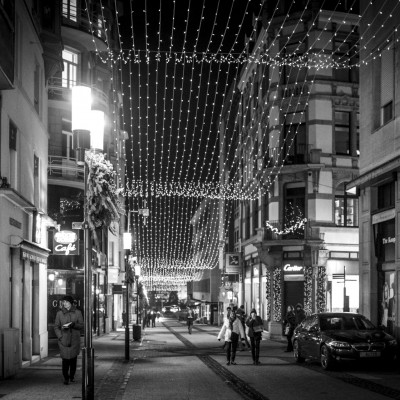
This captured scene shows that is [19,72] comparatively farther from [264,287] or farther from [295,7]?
[264,287]

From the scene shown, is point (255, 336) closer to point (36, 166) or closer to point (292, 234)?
point (36, 166)

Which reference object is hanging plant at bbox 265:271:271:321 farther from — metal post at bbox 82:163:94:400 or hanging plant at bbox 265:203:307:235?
metal post at bbox 82:163:94:400

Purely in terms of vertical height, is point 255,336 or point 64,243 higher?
point 64,243

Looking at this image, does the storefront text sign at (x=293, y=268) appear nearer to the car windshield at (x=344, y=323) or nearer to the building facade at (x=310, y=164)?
the building facade at (x=310, y=164)

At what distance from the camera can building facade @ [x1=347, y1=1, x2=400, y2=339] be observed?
78.5 ft

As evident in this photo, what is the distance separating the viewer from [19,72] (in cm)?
2064

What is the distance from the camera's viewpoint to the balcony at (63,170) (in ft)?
116

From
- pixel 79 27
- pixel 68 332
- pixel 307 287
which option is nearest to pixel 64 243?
pixel 68 332

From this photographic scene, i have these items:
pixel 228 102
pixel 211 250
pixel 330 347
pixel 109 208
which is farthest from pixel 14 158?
pixel 211 250

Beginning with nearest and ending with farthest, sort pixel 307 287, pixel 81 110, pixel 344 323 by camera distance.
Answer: pixel 81 110 → pixel 344 323 → pixel 307 287

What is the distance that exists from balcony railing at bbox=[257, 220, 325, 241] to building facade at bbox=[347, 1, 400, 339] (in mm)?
11067

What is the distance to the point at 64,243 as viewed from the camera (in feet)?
89.4

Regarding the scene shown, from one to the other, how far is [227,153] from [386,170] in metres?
37.0

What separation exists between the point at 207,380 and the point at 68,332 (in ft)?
11.9
